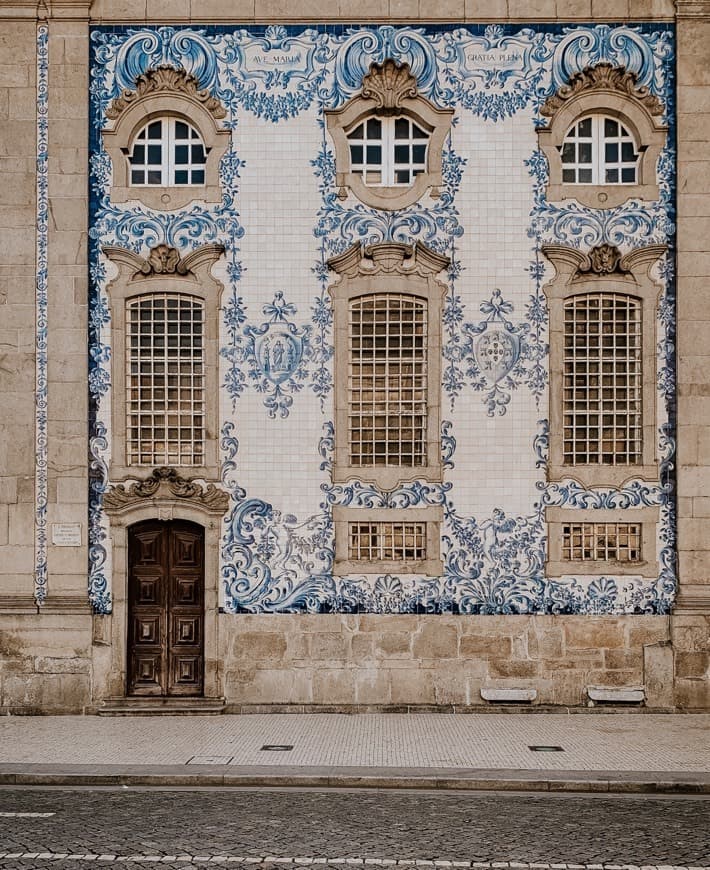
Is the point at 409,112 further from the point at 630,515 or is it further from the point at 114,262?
the point at 630,515

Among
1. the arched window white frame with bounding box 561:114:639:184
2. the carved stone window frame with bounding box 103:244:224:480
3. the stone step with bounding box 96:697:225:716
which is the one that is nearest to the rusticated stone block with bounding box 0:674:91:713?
the stone step with bounding box 96:697:225:716

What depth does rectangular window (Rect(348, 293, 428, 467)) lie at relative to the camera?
14.6m

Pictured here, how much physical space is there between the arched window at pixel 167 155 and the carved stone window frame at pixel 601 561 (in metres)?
6.56

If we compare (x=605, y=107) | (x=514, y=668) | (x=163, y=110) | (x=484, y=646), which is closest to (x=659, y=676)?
(x=514, y=668)

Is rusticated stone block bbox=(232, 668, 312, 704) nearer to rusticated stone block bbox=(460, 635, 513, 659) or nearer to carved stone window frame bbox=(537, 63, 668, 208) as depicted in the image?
rusticated stone block bbox=(460, 635, 513, 659)

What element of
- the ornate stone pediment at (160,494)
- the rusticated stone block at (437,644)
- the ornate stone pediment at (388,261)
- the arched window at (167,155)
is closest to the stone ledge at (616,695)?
the rusticated stone block at (437,644)

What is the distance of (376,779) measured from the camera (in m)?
10.9

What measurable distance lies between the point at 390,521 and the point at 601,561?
2794 mm

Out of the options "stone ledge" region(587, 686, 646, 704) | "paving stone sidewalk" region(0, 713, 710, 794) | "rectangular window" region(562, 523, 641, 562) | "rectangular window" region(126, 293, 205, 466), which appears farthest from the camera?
"rectangular window" region(126, 293, 205, 466)

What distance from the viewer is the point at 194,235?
14562 millimetres

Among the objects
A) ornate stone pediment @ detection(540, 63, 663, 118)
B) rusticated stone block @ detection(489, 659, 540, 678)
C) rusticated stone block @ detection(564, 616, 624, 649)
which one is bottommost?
rusticated stone block @ detection(489, 659, 540, 678)

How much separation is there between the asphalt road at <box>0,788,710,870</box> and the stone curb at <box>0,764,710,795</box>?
0.20 metres

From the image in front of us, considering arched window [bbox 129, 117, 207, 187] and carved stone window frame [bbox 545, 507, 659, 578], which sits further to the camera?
arched window [bbox 129, 117, 207, 187]

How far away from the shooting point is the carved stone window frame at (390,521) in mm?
14391
